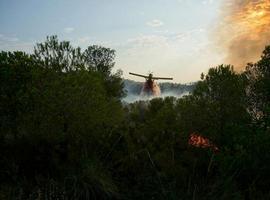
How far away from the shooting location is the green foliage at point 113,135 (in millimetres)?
20156

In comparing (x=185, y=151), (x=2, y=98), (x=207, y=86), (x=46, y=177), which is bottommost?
(x=46, y=177)

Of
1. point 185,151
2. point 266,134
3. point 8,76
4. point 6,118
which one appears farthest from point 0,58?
point 266,134

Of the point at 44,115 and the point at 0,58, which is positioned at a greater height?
the point at 0,58

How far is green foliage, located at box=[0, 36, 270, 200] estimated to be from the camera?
2016 cm

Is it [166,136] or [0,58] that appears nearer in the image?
[0,58]

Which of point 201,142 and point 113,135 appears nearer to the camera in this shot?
point 201,142

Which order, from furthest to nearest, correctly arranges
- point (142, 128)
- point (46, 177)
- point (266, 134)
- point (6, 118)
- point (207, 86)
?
point (142, 128), point (207, 86), point (6, 118), point (46, 177), point (266, 134)

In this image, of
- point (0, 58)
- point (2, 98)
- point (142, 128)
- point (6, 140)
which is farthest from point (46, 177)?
point (142, 128)

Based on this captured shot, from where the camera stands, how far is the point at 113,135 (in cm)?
2711

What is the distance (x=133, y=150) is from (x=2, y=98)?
286 inches

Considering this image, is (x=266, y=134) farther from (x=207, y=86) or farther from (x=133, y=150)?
(x=133, y=150)

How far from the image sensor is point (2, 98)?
75.0ft

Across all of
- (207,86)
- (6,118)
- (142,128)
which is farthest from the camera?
(142,128)

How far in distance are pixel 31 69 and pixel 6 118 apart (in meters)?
2.92
